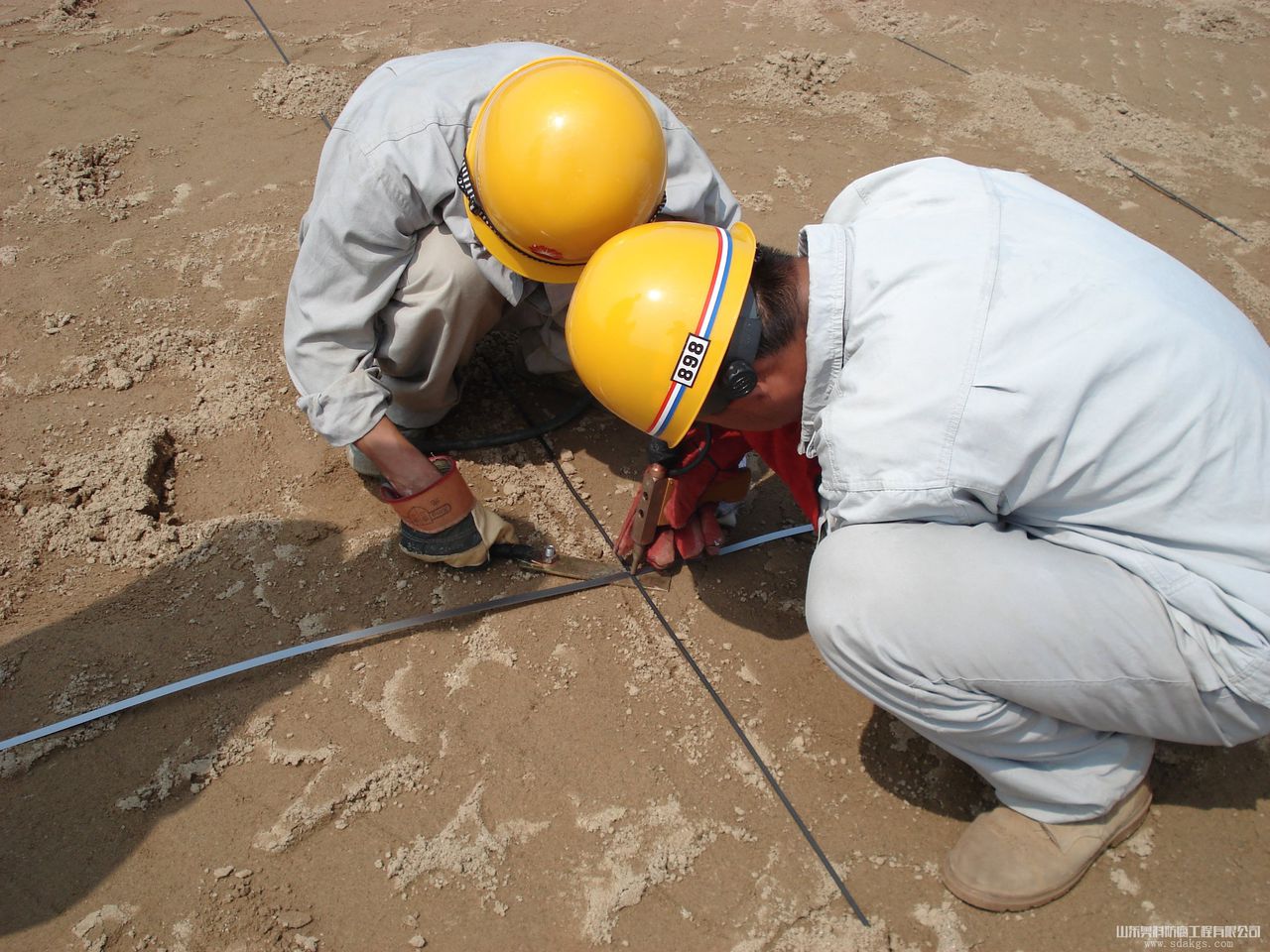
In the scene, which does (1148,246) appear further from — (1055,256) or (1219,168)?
(1219,168)

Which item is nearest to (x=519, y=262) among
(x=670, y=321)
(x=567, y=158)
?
(x=567, y=158)

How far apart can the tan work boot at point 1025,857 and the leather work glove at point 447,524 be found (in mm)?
1352

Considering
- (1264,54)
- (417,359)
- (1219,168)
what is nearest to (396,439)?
(417,359)

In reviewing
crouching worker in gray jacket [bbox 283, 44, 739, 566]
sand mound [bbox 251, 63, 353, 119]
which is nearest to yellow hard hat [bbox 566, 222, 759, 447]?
crouching worker in gray jacket [bbox 283, 44, 739, 566]

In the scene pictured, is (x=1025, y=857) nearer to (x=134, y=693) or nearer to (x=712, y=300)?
(x=712, y=300)

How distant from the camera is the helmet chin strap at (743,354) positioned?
1601 millimetres

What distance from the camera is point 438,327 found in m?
2.39

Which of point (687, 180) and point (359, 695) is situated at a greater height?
point (687, 180)

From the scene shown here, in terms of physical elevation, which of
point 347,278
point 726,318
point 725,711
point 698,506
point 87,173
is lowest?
point 725,711

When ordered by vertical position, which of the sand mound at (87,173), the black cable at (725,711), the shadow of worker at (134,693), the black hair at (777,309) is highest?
the black hair at (777,309)

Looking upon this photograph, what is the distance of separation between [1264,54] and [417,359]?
5414mm

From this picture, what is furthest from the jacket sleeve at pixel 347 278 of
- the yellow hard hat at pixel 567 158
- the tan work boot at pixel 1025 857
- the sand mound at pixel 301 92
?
the sand mound at pixel 301 92

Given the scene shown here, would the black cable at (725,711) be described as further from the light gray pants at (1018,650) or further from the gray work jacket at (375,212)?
the gray work jacket at (375,212)

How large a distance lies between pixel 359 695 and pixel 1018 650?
150 cm
